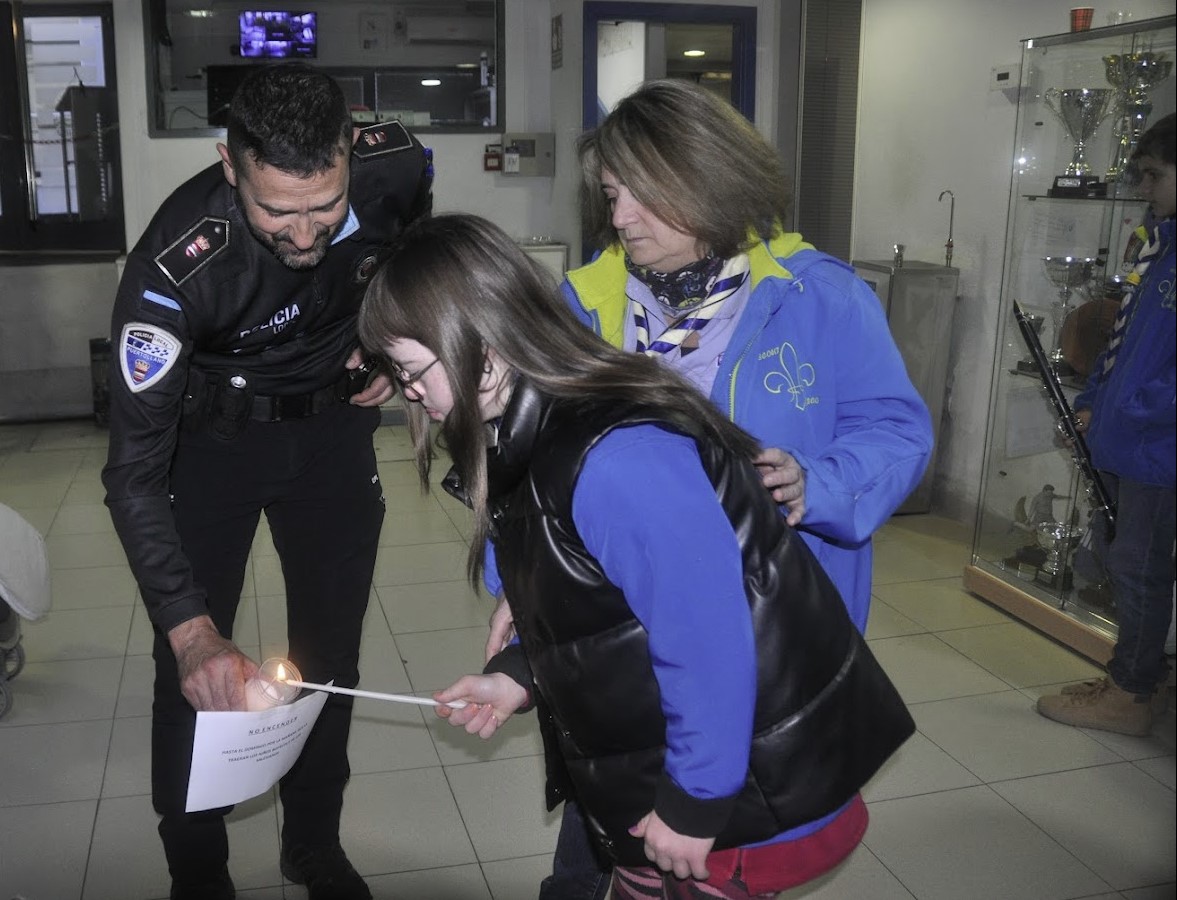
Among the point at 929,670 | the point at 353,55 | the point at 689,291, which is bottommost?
the point at 929,670

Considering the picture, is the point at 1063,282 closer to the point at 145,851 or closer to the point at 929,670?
the point at 929,670

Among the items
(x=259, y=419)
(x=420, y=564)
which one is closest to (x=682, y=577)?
(x=259, y=419)

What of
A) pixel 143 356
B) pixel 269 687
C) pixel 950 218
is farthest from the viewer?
pixel 950 218

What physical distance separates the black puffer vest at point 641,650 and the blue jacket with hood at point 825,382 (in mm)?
244

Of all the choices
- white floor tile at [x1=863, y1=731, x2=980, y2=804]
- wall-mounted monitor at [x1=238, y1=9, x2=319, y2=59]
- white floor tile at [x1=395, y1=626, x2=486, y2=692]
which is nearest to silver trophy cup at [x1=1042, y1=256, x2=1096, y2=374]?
white floor tile at [x1=863, y1=731, x2=980, y2=804]

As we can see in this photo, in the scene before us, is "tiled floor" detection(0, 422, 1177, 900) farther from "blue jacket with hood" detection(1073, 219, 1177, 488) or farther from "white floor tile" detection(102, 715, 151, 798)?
"blue jacket with hood" detection(1073, 219, 1177, 488)

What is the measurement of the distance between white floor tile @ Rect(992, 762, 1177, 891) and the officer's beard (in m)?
1.31

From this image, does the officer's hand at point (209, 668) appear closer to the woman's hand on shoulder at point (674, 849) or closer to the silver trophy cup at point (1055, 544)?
the woman's hand on shoulder at point (674, 849)

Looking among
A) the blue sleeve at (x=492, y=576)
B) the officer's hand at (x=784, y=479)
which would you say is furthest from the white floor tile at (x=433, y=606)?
the officer's hand at (x=784, y=479)

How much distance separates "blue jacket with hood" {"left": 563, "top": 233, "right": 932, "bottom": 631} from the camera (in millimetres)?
1519

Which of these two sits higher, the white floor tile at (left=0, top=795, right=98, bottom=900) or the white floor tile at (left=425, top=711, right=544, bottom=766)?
the white floor tile at (left=425, top=711, right=544, bottom=766)

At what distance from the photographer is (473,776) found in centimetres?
272

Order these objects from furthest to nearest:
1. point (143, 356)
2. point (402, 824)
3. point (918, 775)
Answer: point (918, 775), point (402, 824), point (143, 356)

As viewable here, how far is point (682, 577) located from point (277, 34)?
614cm
